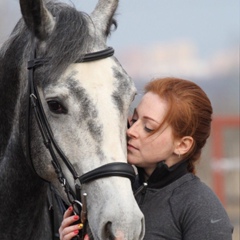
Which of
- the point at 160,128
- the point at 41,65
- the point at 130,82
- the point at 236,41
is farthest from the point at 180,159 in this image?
the point at 236,41

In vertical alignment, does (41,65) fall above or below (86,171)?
above

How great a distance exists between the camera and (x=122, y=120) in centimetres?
320

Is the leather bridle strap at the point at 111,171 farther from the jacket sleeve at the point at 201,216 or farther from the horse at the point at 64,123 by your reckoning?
the jacket sleeve at the point at 201,216

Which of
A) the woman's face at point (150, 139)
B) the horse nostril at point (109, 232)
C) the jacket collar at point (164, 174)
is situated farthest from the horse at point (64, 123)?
the jacket collar at point (164, 174)

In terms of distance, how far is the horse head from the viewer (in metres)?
3.00

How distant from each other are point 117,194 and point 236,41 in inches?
497

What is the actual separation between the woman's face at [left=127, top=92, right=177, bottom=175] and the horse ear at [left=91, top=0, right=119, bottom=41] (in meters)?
0.42

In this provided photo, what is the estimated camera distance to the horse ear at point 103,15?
11.5 feet

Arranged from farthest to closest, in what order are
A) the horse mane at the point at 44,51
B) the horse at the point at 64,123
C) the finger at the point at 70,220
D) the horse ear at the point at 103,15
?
the horse ear at the point at 103,15 → the horse mane at the point at 44,51 → the finger at the point at 70,220 → the horse at the point at 64,123

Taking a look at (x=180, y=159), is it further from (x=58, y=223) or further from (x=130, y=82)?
(x=58, y=223)

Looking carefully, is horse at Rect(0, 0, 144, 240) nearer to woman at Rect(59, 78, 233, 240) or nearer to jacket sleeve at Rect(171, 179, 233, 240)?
woman at Rect(59, 78, 233, 240)

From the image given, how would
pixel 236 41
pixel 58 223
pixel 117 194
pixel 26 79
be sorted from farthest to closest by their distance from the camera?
pixel 236 41, pixel 58 223, pixel 26 79, pixel 117 194

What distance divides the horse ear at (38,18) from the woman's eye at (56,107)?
35 centimetres

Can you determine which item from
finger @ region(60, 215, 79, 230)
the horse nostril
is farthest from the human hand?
the horse nostril
